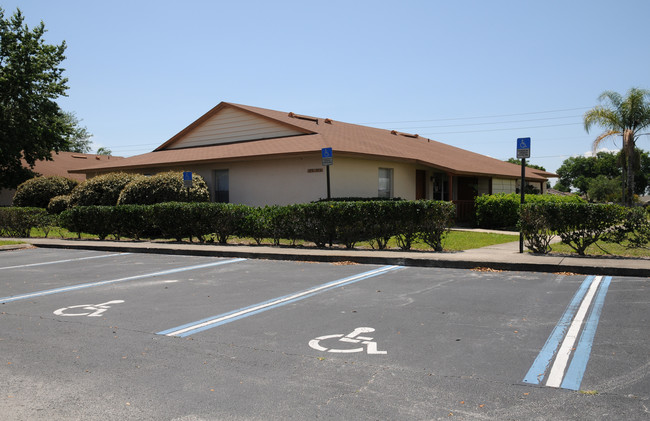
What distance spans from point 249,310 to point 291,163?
1349 centimetres

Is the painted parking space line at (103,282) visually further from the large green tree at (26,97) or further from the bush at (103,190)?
the large green tree at (26,97)

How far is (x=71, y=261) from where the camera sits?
44.2 feet

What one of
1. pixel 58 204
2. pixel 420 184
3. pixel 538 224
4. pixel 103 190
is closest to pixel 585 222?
pixel 538 224

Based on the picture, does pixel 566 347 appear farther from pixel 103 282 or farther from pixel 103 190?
pixel 103 190

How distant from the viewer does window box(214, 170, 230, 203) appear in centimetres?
2270

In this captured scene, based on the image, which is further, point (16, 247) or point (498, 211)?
point (498, 211)

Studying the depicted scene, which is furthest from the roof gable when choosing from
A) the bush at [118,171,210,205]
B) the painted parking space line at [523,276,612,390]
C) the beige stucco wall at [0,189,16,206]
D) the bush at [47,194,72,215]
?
the painted parking space line at [523,276,612,390]

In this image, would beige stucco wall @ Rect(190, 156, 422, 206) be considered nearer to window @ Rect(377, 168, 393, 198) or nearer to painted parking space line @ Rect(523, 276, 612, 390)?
window @ Rect(377, 168, 393, 198)

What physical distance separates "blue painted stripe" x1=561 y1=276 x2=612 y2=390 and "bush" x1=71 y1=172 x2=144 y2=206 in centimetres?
1950

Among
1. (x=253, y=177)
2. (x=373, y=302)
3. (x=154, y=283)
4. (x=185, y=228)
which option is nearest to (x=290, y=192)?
(x=253, y=177)

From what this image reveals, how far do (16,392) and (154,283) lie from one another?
5454 millimetres

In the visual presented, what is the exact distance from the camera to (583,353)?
5.04m

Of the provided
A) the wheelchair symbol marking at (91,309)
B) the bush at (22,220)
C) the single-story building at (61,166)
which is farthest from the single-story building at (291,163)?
the wheelchair symbol marking at (91,309)

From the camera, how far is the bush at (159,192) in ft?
67.6
